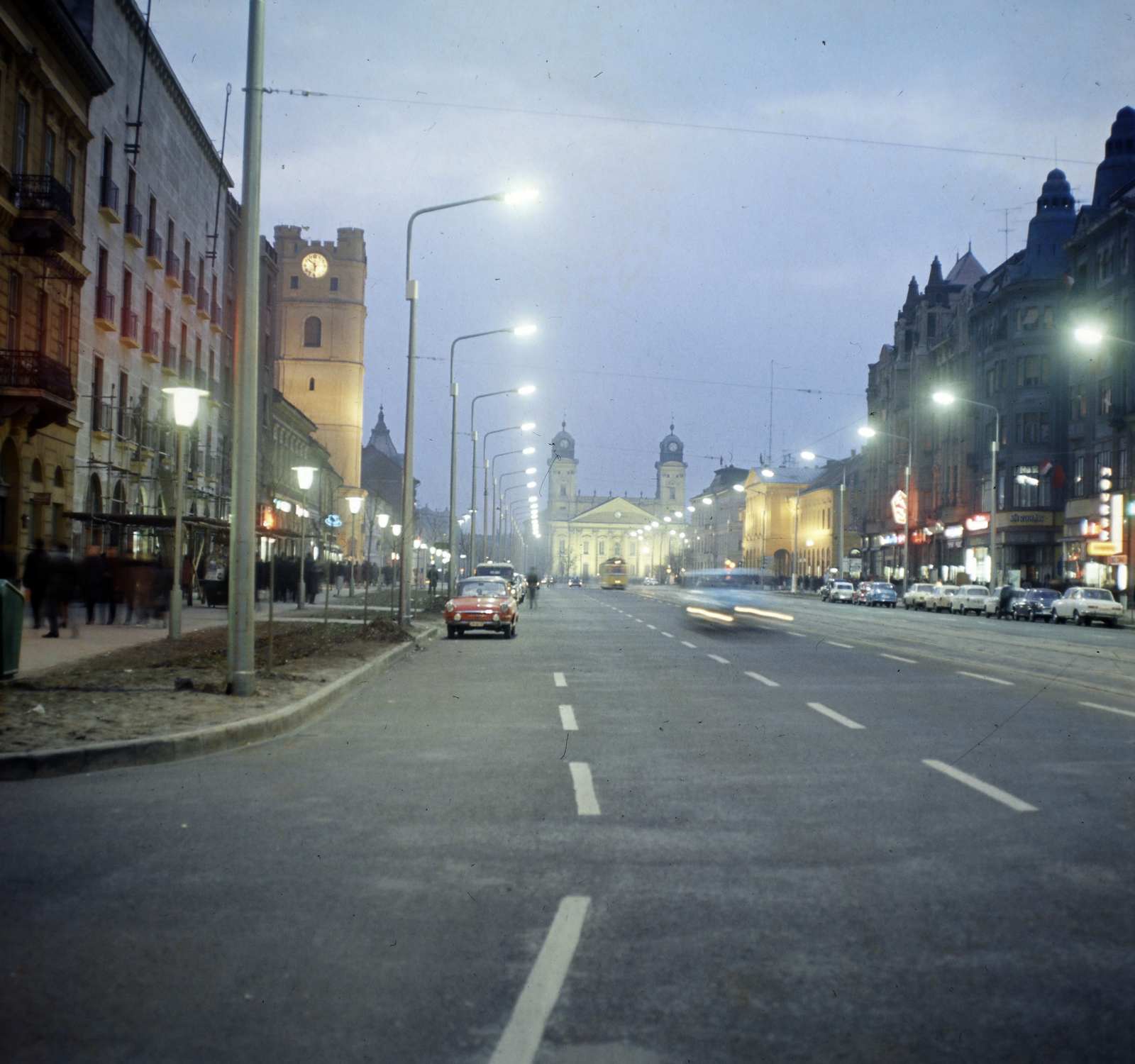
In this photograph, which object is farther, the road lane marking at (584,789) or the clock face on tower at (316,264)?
the clock face on tower at (316,264)

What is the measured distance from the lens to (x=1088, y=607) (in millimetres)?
47062

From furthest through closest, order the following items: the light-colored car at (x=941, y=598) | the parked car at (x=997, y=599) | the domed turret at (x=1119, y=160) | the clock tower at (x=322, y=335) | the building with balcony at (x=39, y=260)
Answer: the clock tower at (x=322, y=335) < the domed turret at (x=1119, y=160) < the light-colored car at (x=941, y=598) < the parked car at (x=997, y=599) < the building with balcony at (x=39, y=260)

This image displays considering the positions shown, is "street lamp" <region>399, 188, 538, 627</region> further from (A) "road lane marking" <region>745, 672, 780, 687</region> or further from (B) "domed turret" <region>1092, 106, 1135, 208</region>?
(B) "domed turret" <region>1092, 106, 1135, 208</region>

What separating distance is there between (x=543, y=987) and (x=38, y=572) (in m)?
20.8

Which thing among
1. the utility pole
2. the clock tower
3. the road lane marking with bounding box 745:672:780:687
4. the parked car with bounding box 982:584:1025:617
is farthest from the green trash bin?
the clock tower

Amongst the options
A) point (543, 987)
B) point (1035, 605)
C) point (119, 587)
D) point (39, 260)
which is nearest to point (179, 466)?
point (119, 587)

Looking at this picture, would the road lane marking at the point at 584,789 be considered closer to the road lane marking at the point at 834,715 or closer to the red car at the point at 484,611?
the road lane marking at the point at 834,715

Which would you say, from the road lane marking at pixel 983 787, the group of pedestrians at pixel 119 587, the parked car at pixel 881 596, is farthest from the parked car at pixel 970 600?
the road lane marking at pixel 983 787

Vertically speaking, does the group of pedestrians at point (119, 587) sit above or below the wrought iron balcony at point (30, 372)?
below

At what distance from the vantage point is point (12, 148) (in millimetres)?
29172

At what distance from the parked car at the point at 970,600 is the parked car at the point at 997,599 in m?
0.37

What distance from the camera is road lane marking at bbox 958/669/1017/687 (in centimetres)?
1727

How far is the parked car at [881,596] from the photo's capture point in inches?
2771

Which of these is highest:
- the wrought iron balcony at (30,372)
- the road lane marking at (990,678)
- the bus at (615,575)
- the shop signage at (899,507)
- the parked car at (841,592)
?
the shop signage at (899,507)
